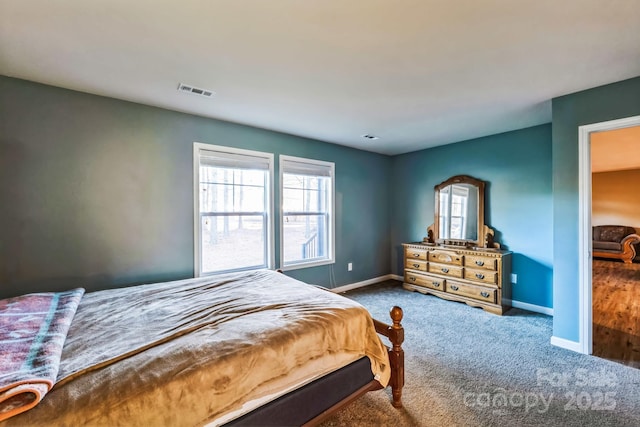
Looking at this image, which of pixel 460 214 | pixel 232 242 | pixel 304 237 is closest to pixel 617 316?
pixel 460 214

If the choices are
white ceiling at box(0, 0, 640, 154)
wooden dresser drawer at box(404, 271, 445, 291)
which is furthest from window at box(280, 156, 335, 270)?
wooden dresser drawer at box(404, 271, 445, 291)

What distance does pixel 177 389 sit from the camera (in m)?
1.10

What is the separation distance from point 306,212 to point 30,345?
3.13m

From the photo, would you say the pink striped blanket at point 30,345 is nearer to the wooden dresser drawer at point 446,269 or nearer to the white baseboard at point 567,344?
the white baseboard at point 567,344

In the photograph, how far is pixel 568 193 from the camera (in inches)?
99.2

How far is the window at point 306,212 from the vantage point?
151 inches

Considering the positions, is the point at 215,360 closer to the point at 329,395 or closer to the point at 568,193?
the point at 329,395

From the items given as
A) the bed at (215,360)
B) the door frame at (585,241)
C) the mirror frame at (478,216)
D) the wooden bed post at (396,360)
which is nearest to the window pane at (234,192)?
the bed at (215,360)

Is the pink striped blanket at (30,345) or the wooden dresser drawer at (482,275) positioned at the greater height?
the pink striped blanket at (30,345)

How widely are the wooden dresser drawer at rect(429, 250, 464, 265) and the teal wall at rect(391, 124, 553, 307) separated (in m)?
0.66

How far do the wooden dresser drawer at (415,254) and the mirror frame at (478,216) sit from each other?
0.39 meters

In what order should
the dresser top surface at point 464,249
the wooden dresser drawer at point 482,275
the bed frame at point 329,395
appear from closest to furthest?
the bed frame at point 329,395
the wooden dresser drawer at point 482,275
the dresser top surface at point 464,249

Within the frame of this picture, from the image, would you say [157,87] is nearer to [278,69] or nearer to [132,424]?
[278,69]

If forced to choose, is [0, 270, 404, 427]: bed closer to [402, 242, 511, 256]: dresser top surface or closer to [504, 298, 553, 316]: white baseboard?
[402, 242, 511, 256]: dresser top surface
